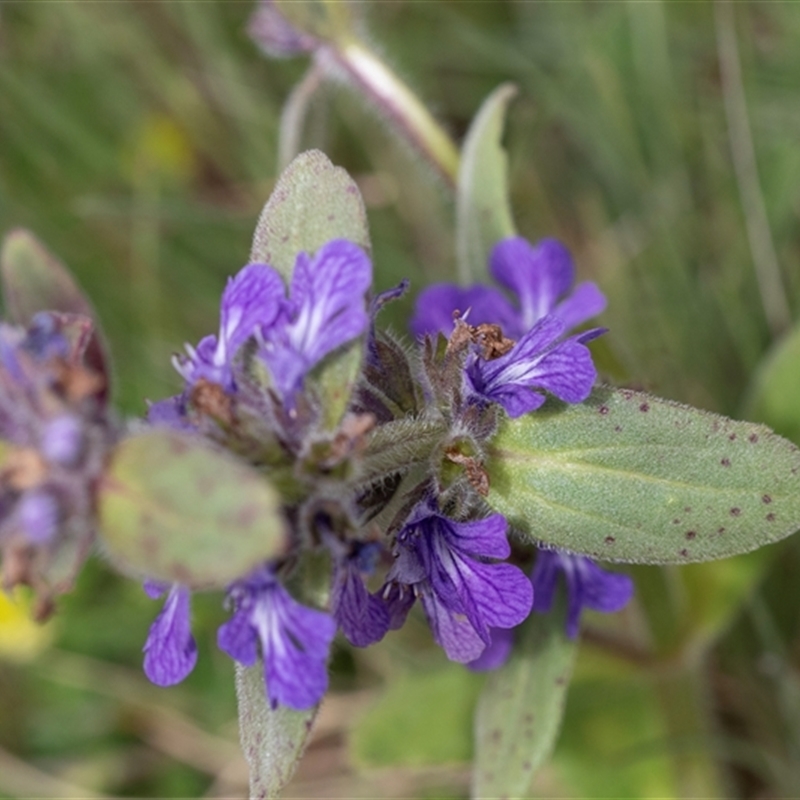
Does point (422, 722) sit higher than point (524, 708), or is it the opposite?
point (524, 708)

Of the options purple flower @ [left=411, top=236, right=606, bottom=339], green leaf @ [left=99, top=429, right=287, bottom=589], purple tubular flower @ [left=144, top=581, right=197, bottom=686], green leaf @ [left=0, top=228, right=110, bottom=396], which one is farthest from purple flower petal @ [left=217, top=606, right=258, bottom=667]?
purple flower @ [left=411, top=236, right=606, bottom=339]

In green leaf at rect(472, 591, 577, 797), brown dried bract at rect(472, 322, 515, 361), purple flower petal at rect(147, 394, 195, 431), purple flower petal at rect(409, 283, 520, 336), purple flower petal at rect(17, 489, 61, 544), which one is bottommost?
green leaf at rect(472, 591, 577, 797)

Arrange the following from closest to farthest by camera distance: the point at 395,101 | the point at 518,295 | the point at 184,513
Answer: the point at 184,513, the point at 518,295, the point at 395,101

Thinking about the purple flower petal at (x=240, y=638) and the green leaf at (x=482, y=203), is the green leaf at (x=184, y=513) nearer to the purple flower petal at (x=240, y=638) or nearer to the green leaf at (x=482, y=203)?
the purple flower petal at (x=240, y=638)

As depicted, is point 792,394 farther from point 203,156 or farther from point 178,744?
point 203,156

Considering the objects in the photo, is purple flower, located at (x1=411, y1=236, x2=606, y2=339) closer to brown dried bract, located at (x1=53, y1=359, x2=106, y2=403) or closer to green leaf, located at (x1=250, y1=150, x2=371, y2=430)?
green leaf, located at (x1=250, y1=150, x2=371, y2=430)

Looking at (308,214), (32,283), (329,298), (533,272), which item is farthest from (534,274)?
(32,283)

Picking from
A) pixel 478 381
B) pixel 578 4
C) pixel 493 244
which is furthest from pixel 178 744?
pixel 578 4

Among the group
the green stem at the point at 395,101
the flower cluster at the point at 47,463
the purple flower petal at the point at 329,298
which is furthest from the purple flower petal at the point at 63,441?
the green stem at the point at 395,101

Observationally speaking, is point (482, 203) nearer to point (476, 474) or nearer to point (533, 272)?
point (533, 272)
